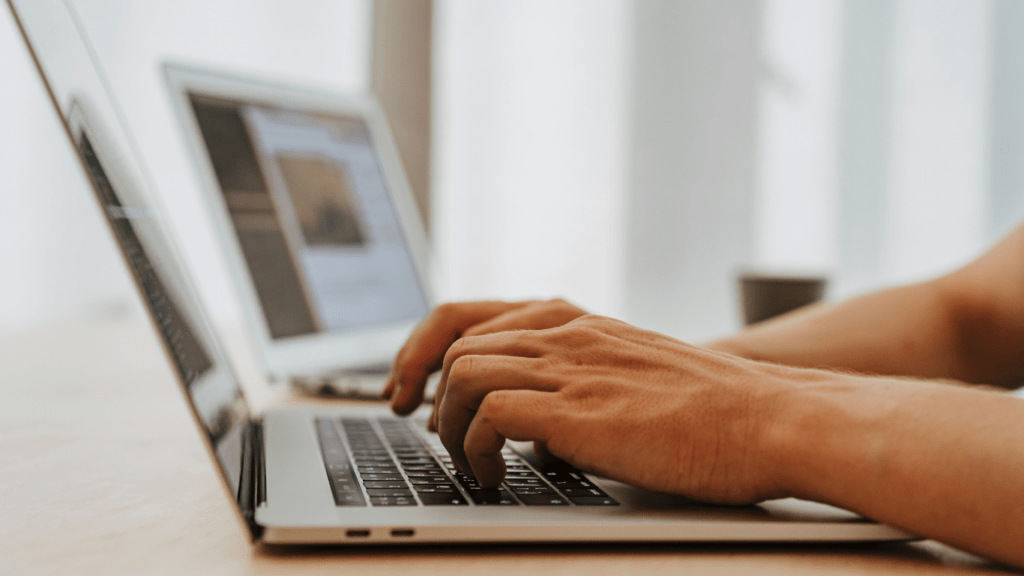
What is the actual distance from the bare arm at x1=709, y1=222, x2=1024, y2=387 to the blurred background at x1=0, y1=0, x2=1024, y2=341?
3.75 feet

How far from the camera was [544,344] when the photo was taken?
440mm

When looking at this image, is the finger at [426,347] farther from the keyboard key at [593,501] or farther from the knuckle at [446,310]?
the keyboard key at [593,501]

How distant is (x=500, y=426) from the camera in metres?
0.39

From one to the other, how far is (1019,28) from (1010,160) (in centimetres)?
29

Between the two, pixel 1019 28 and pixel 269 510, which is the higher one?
pixel 1019 28

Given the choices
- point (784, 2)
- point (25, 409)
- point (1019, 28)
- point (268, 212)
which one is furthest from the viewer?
point (784, 2)

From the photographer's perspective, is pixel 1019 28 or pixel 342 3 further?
pixel 342 3

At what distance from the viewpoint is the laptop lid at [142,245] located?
13.3 inches

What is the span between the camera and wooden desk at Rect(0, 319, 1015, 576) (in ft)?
1.05

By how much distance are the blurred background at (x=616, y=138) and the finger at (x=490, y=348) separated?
1477 mm

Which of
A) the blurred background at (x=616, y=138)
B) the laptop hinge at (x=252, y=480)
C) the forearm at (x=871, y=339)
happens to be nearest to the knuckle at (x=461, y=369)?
the laptop hinge at (x=252, y=480)

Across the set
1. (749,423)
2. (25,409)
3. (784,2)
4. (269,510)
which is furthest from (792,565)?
Answer: (784,2)

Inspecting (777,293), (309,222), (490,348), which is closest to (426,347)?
(490,348)

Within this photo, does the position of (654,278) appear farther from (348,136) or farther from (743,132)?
(348,136)
